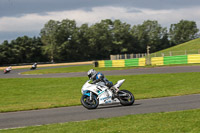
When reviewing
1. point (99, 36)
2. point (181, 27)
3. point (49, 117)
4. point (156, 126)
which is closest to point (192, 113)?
point (156, 126)

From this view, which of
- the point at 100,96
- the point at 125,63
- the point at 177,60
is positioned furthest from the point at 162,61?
the point at 100,96

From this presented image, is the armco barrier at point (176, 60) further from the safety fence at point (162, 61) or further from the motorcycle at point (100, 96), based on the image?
the motorcycle at point (100, 96)

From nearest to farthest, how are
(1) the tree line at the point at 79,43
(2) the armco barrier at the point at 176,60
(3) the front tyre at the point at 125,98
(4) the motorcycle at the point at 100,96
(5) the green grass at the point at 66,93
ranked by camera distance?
1. (4) the motorcycle at the point at 100,96
2. (3) the front tyre at the point at 125,98
3. (5) the green grass at the point at 66,93
4. (2) the armco barrier at the point at 176,60
5. (1) the tree line at the point at 79,43

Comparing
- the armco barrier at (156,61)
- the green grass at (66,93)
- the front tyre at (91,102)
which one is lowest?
the green grass at (66,93)

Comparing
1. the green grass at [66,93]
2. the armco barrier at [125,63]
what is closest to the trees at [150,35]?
the armco barrier at [125,63]

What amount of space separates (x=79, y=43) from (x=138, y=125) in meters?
101

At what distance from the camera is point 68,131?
7418mm

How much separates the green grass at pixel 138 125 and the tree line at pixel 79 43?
77.5 meters

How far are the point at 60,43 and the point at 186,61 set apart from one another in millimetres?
68609

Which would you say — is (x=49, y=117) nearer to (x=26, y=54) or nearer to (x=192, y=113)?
(x=192, y=113)

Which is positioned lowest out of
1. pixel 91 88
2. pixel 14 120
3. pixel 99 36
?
pixel 14 120

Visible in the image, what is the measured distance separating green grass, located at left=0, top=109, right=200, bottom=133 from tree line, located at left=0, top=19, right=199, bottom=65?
77525 mm

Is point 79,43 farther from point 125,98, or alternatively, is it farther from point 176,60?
point 125,98

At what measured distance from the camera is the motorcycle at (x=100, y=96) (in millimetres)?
11391
